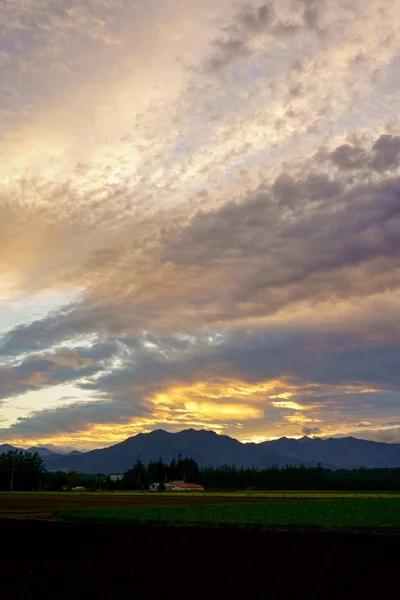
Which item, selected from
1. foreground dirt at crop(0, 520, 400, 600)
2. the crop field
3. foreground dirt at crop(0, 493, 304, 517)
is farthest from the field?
the crop field

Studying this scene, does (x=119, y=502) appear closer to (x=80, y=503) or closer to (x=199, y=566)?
(x=80, y=503)

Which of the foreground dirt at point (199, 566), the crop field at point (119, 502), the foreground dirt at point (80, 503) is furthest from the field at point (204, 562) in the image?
the crop field at point (119, 502)

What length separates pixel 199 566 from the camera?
2638 cm

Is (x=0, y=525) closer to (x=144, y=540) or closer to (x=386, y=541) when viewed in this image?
(x=144, y=540)

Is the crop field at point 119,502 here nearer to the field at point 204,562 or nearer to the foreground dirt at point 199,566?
the field at point 204,562

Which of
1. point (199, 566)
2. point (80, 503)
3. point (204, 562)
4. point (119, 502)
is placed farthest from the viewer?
point (119, 502)

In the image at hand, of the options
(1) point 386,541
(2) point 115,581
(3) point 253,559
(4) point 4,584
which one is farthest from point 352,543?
(4) point 4,584

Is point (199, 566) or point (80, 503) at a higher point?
point (80, 503)

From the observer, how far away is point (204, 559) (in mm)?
28797

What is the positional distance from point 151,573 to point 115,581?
2.34 m

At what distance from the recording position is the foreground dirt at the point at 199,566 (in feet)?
66.4

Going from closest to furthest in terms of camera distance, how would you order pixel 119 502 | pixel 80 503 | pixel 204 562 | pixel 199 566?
1. pixel 199 566
2. pixel 204 562
3. pixel 80 503
4. pixel 119 502

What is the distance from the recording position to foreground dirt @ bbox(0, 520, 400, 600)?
20250 mm

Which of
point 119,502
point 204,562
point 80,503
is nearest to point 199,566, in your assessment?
point 204,562
